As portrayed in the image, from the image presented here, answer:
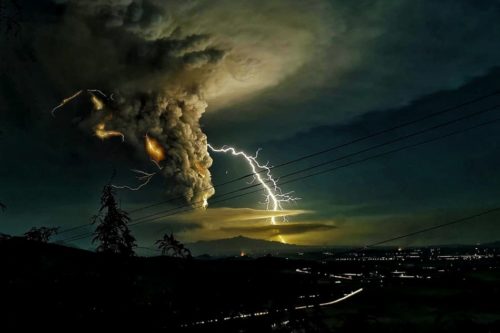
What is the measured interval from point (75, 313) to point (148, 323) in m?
2.32

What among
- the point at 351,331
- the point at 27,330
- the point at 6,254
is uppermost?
the point at 6,254

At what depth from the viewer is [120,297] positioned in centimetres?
1284

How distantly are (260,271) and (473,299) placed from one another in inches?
3729

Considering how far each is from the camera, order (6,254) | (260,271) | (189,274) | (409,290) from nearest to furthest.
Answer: (260,271), (189,274), (6,254), (409,290)

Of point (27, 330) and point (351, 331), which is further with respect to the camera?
point (27, 330)

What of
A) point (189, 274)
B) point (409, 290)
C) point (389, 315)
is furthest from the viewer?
point (409, 290)

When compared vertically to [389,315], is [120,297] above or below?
above

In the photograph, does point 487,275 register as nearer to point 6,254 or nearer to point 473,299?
point 473,299

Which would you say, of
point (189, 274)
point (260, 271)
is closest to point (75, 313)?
point (189, 274)

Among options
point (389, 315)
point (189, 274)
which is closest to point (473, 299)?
point (389, 315)

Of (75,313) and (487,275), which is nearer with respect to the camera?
(75,313)

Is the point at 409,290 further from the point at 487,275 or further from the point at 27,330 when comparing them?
the point at 27,330

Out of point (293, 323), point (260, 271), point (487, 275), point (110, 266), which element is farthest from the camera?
point (487, 275)

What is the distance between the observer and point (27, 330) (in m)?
12.1
